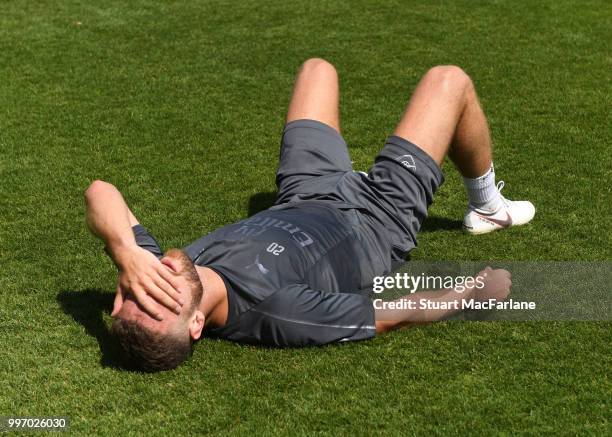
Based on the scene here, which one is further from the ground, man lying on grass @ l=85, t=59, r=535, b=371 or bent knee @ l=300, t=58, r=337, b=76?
bent knee @ l=300, t=58, r=337, b=76

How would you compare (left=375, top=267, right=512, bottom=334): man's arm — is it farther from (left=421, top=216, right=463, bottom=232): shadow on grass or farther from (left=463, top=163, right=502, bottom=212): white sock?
(left=421, top=216, right=463, bottom=232): shadow on grass

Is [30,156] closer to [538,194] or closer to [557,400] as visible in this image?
[538,194]

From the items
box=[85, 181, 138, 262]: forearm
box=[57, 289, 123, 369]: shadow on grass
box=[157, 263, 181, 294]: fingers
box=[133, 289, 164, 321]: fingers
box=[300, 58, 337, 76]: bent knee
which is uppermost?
box=[300, 58, 337, 76]: bent knee

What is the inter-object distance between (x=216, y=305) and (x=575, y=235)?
6.96 feet

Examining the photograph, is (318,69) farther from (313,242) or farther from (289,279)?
(289,279)

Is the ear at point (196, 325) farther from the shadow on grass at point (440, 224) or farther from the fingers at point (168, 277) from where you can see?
the shadow on grass at point (440, 224)

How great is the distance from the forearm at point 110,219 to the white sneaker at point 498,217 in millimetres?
1880

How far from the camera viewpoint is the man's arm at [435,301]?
4305mm

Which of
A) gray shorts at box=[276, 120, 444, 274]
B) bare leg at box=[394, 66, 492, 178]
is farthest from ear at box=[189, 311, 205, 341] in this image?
bare leg at box=[394, 66, 492, 178]

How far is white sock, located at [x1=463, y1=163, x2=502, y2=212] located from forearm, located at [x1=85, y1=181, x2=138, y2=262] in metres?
1.86

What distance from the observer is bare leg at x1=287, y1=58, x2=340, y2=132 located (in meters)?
5.28

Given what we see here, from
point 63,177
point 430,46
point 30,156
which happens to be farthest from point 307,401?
point 430,46

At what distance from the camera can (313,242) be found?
443 centimetres

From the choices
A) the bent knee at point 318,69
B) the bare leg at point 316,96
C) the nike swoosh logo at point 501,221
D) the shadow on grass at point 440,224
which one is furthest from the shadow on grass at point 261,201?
the nike swoosh logo at point 501,221
